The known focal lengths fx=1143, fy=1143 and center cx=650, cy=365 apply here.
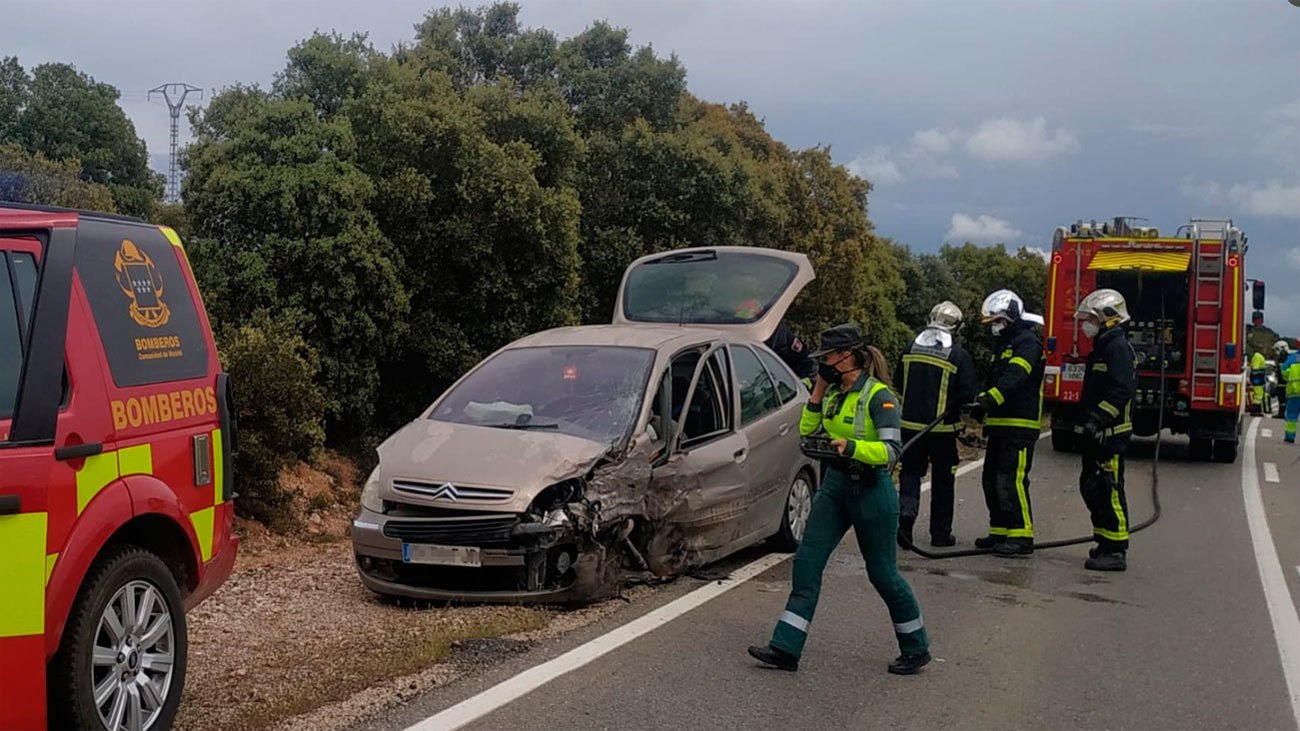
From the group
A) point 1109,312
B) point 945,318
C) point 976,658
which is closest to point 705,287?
point 945,318

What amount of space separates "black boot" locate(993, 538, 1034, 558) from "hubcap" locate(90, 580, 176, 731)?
634cm

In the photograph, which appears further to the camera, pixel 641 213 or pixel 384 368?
pixel 641 213

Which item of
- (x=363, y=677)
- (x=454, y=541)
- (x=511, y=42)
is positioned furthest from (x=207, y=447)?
(x=511, y=42)

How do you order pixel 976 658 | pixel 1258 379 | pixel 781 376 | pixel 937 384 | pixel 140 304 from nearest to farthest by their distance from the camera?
1. pixel 140 304
2. pixel 976 658
3. pixel 781 376
4. pixel 937 384
5. pixel 1258 379

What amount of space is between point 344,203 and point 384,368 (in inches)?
109

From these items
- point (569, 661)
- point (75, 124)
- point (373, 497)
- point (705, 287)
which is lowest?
point (569, 661)

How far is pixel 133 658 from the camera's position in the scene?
4.17 m

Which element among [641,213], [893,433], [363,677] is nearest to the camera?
[363,677]

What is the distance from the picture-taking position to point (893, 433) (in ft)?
18.4

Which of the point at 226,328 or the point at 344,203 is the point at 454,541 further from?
the point at 344,203

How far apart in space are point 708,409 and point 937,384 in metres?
2.19

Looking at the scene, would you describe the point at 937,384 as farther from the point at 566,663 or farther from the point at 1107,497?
the point at 566,663

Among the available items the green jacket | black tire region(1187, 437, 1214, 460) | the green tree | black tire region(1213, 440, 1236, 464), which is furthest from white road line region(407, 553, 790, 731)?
the green tree

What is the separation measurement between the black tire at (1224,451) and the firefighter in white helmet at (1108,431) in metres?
8.54
